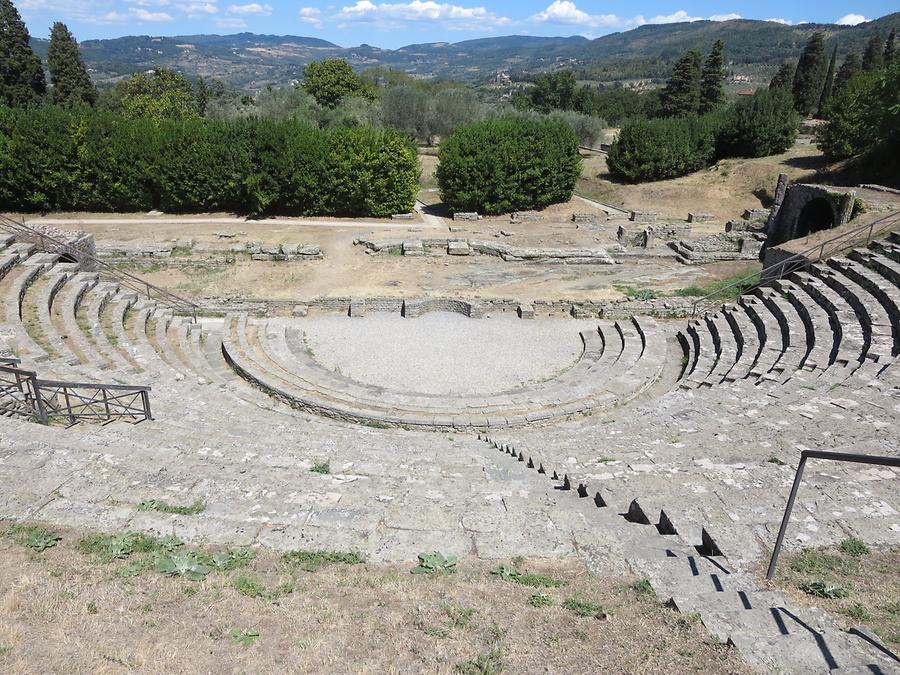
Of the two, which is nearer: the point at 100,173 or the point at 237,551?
the point at 237,551

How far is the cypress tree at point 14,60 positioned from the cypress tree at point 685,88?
6028cm

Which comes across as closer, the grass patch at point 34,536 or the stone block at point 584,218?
the grass patch at point 34,536

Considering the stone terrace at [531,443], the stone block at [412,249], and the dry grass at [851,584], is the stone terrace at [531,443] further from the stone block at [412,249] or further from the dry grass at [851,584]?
the stone block at [412,249]

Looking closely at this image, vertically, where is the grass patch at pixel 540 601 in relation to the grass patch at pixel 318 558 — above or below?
above

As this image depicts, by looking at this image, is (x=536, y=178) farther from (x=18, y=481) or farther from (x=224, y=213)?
(x=18, y=481)

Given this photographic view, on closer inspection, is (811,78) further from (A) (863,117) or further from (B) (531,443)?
(B) (531,443)

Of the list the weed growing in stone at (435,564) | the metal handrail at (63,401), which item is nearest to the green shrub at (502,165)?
the metal handrail at (63,401)

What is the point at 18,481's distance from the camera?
723 centimetres

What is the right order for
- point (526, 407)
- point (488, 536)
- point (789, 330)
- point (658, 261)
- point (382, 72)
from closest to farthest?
point (488, 536) → point (526, 407) → point (789, 330) → point (658, 261) → point (382, 72)

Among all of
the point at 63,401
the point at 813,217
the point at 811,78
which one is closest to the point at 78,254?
the point at 63,401

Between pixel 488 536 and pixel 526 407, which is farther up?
pixel 488 536

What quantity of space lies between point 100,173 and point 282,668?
35166mm

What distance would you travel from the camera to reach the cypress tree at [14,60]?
1818 inches

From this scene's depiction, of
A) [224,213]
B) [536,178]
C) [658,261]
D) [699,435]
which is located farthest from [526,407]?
[224,213]
